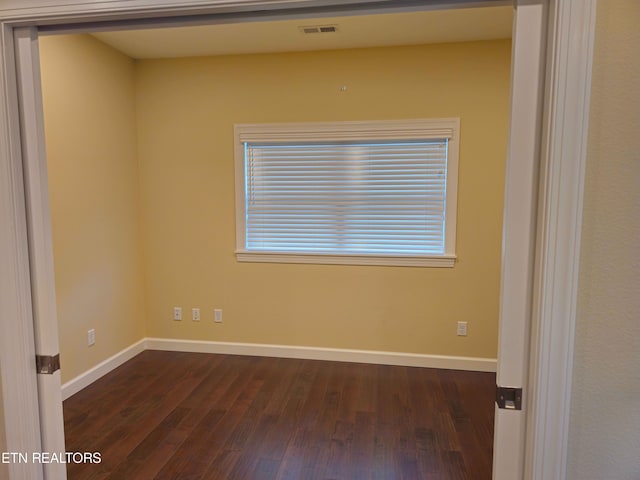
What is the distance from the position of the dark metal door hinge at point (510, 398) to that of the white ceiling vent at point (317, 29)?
2629 millimetres

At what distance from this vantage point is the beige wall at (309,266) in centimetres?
298

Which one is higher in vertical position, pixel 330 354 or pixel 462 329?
pixel 462 329

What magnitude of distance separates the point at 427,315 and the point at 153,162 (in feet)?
9.70

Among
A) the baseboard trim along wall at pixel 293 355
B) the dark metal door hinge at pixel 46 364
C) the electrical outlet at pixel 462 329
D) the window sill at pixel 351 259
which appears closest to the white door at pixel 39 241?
the dark metal door hinge at pixel 46 364

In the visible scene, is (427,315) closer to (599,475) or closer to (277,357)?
(277,357)

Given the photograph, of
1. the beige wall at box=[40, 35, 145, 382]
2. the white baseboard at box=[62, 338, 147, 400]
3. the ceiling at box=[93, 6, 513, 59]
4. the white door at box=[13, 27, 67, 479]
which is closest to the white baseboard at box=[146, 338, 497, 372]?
the white baseboard at box=[62, 338, 147, 400]

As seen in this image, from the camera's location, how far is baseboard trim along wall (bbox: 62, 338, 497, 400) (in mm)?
3141

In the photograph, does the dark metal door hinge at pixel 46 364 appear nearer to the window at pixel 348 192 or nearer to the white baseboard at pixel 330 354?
the window at pixel 348 192

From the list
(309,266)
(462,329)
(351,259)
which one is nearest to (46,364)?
(309,266)

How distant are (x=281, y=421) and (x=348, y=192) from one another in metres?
1.92

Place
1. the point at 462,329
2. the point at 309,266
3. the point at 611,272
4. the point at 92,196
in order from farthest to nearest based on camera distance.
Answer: the point at 309,266 < the point at 462,329 < the point at 92,196 < the point at 611,272

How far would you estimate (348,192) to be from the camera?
3.21 m

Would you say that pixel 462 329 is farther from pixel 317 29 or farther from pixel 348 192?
pixel 317 29

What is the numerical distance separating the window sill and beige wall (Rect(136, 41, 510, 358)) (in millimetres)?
63
